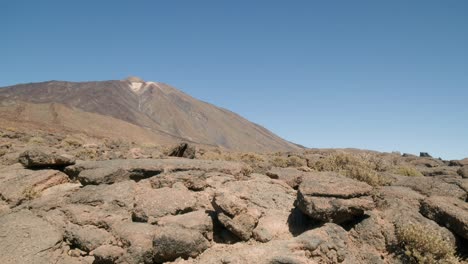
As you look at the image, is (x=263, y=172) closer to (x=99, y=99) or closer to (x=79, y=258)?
(x=79, y=258)

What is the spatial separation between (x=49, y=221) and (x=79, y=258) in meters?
1.30

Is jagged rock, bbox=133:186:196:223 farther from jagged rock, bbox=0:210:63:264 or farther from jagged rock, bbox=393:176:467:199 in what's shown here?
jagged rock, bbox=393:176:467:199

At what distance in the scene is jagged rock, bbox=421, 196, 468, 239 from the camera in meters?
7.20

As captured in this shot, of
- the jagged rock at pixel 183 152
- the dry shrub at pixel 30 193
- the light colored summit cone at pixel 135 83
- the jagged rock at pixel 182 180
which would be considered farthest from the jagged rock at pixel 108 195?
the light colored summit cone at pixel 135 83

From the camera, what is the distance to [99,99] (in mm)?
135000

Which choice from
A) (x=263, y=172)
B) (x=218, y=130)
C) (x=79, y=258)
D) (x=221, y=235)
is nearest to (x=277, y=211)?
(x=221, y=235)

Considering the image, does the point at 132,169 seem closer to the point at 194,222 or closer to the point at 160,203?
the point at 160,203

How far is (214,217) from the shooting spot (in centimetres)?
780

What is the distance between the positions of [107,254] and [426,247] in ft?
18.9

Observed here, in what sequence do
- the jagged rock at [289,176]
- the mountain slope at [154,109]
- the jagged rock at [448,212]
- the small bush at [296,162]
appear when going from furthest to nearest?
the mountain slope at [154,109], the small bush at [296,162], the jagged rock at [289,176], the jagged rock at [448,212]

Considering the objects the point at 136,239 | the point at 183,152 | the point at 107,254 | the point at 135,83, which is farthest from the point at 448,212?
the point at 135,83

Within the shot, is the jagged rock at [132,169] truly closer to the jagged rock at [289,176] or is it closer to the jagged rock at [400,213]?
the jagged rock at [289,176]

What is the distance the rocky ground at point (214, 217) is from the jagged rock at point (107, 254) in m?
0.02

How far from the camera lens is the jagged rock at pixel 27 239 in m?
6.57
